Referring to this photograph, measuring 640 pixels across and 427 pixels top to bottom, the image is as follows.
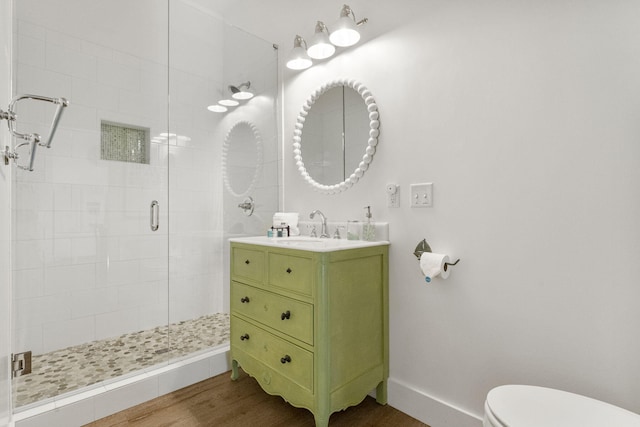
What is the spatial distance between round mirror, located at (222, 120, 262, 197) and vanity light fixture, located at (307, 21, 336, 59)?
0.82 m

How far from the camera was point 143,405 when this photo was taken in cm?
181

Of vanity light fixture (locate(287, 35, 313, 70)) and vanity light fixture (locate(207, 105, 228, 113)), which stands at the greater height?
vanity light fixture (locate(287, 35, 313, 70))

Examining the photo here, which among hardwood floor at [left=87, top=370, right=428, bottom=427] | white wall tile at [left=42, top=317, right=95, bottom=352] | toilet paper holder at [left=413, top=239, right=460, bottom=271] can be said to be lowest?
hardwood floor at [left=87, top=370, right=428, bottom=427]

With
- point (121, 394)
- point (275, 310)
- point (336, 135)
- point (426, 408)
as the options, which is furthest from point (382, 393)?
point (336, 135)

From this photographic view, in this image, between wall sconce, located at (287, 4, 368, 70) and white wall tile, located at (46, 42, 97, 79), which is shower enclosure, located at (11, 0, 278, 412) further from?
wall sconce, located at (287, 4, 368, 70)

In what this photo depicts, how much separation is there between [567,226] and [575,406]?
0.62 m

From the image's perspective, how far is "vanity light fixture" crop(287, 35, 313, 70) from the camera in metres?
2.16

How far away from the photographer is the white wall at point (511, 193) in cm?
114

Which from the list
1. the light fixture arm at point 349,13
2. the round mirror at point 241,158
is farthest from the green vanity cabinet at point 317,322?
the light fixture arm at point 349,13

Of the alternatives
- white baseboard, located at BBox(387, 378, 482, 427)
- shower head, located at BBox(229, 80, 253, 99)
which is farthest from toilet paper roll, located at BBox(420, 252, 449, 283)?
shower head, located at BBox(229, 80, 253, 99)

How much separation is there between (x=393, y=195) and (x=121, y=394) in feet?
6.11

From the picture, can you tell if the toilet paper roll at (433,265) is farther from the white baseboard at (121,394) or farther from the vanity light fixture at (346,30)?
the white baseboard at (121,394)

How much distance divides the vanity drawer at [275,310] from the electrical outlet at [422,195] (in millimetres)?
763

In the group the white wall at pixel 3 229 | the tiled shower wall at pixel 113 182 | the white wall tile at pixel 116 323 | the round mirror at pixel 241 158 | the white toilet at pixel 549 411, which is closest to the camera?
the white toilet at pixel 549 411
